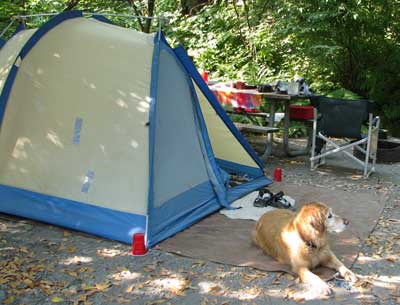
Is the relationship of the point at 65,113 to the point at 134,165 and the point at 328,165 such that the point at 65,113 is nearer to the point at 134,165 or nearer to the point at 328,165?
the point at 134,165

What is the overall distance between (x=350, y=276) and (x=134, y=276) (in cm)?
147

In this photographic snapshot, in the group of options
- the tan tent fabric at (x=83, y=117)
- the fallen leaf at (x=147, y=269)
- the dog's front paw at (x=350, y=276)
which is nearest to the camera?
the dog's front paw at (x=350, y=276)

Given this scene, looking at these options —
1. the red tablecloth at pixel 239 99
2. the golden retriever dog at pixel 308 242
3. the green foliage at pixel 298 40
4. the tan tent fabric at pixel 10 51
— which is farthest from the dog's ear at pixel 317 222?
the green foliage at pixel 298 40

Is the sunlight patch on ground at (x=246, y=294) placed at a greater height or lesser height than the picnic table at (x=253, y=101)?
lesser

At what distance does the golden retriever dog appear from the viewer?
9.70ft

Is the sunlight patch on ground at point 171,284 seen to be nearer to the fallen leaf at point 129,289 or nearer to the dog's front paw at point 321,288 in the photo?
the fallen leaf at point 129,289

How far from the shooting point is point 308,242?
302cm

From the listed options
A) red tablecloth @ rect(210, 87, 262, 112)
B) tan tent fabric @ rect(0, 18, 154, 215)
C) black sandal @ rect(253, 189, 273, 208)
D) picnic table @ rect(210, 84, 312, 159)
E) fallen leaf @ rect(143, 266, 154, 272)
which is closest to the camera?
fallen leaf @ rect(143, 266, 154, 272)

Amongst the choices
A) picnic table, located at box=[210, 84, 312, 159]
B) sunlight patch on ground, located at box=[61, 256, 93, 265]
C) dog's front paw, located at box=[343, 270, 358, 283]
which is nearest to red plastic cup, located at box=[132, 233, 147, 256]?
sunlight patch on ground, located at box=[61, 256, 93, 265]

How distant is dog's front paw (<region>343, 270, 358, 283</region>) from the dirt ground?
42 mm

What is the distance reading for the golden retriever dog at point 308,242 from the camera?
2957 millimetres

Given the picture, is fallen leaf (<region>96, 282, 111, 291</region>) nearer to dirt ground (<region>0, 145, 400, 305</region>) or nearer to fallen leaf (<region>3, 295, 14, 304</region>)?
dirt ground (<region>0, 145, 400, 305</region>)

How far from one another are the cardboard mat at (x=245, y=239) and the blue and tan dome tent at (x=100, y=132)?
0.16m

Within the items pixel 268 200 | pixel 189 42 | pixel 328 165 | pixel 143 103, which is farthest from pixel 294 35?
pixel 143 103
